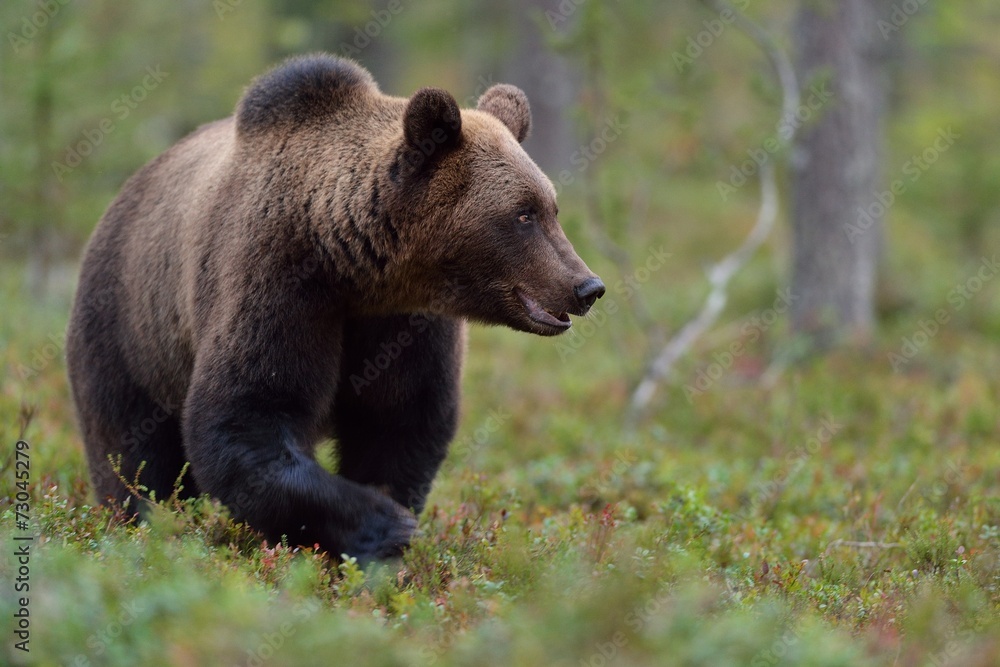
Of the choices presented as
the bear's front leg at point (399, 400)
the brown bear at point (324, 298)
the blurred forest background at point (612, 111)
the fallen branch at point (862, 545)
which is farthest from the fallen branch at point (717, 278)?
the brown bear at point (324, 298)

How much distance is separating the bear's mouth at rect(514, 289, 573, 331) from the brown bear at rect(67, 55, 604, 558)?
0.04 feet

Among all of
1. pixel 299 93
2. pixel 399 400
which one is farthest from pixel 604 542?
pixel 299 93

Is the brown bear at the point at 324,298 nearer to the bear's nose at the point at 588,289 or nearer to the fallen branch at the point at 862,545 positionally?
the bear's nose at the point at 588,289

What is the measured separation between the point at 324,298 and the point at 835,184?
892 centimetres

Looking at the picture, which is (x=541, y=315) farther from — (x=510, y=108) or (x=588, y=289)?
(x=510, y=108)

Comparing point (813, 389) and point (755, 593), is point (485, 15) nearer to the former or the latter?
point (813, 389)

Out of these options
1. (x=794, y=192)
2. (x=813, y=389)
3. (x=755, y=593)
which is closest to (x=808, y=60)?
(x=794, y=192)

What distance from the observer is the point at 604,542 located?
5.11 m

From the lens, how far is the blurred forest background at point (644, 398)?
3.65 meters

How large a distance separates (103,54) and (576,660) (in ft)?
32.9

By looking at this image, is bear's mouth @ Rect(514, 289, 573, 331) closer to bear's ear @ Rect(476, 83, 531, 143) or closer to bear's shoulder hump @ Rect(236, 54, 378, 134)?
bear's ear @ Rect(476, 83, 531, 143)

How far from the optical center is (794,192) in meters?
12.9

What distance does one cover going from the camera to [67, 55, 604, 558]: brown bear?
16.6 feet

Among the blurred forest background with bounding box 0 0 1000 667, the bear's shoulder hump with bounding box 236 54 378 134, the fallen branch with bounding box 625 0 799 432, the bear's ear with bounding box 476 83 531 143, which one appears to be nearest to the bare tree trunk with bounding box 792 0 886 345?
the blurred forest background with bounding box 0 0 1000 667
